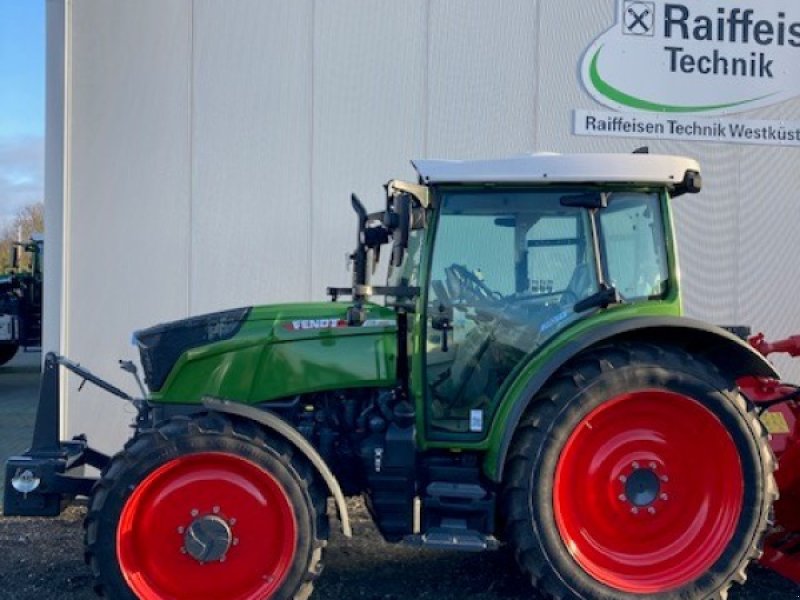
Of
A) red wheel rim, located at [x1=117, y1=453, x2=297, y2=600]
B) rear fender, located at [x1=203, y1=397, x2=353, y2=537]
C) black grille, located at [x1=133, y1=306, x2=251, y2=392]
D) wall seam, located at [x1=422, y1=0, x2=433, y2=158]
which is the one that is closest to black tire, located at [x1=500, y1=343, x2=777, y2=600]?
rear fender, located at [x1=203, y1=397, x2=353, y2=537]

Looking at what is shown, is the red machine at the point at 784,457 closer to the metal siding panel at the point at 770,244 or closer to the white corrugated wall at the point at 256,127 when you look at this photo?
the metal siding panel at the point at 770,244

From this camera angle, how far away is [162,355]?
3.75 metres

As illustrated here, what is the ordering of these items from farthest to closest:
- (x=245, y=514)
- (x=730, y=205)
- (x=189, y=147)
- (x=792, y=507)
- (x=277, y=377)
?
1. (x=730, y=205)
2. (x=189, y=147)
3. (x=792, y=507)
4. (x=277, y=377)
5. (x=245, y=514)

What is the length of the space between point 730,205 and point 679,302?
343 centimetres

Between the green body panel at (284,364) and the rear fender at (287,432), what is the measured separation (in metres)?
0.23

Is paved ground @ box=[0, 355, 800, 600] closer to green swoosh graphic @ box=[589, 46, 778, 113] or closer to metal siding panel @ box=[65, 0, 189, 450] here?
metal siding panel @ box=[65, 0, 189, 450]

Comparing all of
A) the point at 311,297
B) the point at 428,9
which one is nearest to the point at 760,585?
the point at 311,297

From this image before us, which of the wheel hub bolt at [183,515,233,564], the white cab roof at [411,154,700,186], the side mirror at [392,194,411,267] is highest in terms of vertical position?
the white cab roof at [411,154,700,186]

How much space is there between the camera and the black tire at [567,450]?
3.39 m

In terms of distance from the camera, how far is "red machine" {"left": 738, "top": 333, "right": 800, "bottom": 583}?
3824mm

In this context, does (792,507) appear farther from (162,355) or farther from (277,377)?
(162,355)

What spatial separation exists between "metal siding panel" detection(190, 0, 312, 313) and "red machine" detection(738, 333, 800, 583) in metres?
3.56

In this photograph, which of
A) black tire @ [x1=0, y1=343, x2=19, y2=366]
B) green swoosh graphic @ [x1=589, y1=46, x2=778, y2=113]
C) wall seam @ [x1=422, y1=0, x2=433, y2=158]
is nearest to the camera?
wall seam @ [x1=422, y1=0, x2=433, y2=158]

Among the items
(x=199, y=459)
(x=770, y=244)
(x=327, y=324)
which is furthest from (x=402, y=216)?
(x=770, y=244)
